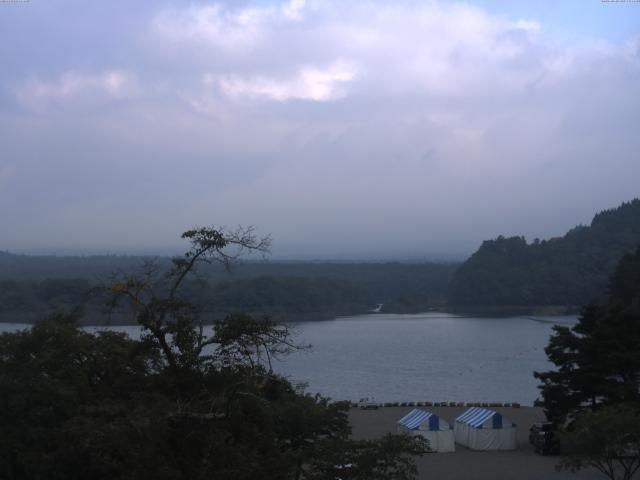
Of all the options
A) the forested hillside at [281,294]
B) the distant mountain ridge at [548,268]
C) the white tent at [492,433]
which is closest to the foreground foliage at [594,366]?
the white tent at [492,433]

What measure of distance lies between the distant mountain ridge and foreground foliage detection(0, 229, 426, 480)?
52396 mm

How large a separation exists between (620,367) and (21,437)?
960cm

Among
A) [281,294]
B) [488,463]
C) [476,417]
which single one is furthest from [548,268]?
[488,463]

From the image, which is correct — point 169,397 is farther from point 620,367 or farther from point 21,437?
point 620,367

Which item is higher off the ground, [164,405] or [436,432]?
[164,405]

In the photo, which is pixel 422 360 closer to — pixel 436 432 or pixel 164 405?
pixel 436 432

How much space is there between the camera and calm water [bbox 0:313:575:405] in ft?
79.8

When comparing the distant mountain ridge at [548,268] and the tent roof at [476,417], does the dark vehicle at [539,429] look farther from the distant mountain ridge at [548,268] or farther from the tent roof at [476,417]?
the distant mountain ridge at [548,268]

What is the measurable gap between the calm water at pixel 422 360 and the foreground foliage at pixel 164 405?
8124 millimetres

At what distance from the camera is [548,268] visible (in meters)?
63.1

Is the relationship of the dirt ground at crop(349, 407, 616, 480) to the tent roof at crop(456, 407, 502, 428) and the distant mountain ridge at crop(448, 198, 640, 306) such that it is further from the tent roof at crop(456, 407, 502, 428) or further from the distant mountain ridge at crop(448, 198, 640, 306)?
the distant mountain ridge at crop(448, 198, 640, 306)

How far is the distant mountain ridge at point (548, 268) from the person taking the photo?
60.1 m

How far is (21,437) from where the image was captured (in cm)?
672

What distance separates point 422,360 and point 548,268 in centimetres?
3380
